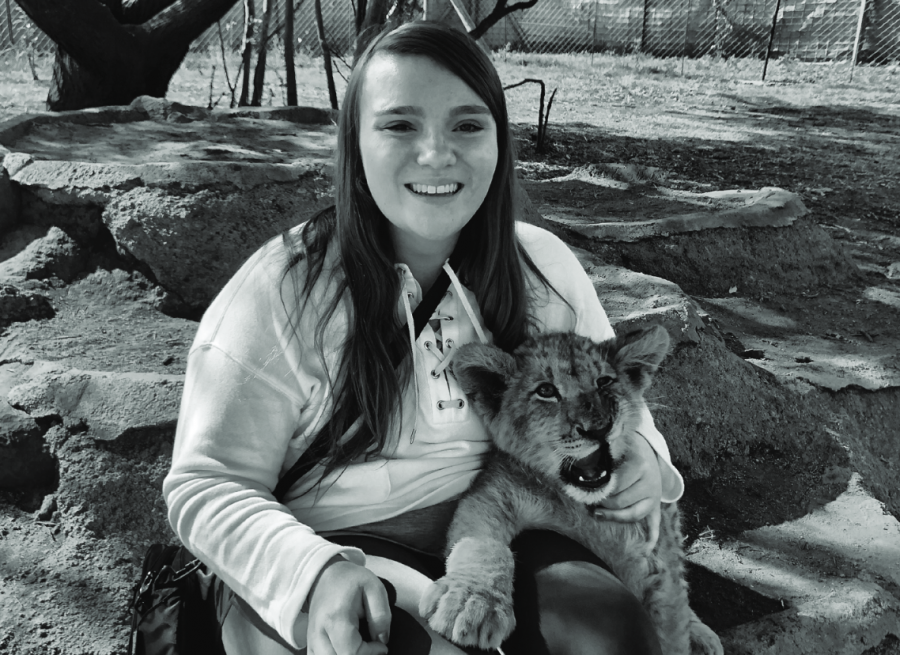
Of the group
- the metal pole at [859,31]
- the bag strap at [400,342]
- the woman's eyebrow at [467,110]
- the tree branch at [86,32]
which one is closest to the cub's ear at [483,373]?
the bag strap at [400,342]

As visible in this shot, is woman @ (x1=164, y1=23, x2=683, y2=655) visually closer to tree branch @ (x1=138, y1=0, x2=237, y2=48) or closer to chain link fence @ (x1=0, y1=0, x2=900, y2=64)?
tree branch @ (x1=138, y1=0, x2=237, y2=48)

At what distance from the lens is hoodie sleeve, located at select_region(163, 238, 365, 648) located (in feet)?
5.88

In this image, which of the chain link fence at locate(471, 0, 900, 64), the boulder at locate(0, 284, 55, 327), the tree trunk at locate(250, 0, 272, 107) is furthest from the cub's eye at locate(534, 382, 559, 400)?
the chain link fence at locate(471, 0, 900, 64)

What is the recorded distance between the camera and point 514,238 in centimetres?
241

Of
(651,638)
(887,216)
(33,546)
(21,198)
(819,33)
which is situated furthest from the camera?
(819,33)

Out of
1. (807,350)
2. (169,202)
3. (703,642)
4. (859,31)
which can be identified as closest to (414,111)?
(703,642)

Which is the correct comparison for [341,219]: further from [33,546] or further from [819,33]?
[819,33]

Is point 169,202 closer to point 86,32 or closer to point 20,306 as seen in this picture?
point 20,306

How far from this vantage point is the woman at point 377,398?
1843mm

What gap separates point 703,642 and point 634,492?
0.52 m

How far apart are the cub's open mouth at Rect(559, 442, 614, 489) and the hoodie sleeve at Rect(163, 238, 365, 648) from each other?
65 cm

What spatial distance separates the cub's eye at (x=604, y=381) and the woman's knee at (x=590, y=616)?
19.8 inches

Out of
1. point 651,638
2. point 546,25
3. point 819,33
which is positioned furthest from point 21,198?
point 819,33

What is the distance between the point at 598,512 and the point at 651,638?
0.41 metres
